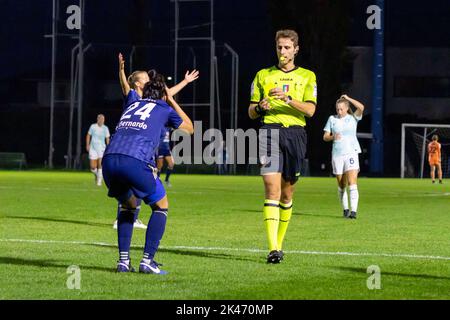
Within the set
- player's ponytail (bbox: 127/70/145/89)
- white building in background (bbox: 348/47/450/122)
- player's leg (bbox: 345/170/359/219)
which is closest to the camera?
player's ponytail (bbox: 127/70/145/89)

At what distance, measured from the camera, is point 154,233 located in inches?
453

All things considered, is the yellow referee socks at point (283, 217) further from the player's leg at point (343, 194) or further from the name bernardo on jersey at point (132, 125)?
the player's leg at point (343, 194)

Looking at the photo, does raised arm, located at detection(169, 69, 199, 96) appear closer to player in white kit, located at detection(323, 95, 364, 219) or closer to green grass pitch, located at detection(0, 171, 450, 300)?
green grass pitch, located at detection(0, 171, 450, 300)

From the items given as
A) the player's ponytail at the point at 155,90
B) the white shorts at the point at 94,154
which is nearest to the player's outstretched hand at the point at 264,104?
the player's ponytail at the point at 155,90

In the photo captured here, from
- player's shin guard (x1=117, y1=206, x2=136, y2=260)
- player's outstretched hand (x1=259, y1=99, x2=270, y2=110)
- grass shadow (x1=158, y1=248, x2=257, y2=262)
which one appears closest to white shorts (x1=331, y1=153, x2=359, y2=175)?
grass shadow (x1=158, y1=248, x2=257, y2=262)

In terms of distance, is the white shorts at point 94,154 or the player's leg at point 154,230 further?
the white shorts at point 94,154

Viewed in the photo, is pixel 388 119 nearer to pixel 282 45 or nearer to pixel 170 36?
pixel 170 36

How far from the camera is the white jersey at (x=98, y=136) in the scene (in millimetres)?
35281

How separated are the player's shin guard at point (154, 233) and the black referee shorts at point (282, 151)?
1.70 m

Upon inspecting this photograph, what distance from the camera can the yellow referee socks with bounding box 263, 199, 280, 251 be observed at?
41.9 feet

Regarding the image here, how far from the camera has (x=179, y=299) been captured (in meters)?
9.52

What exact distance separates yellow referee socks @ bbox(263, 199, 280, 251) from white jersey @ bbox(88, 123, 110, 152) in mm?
22684

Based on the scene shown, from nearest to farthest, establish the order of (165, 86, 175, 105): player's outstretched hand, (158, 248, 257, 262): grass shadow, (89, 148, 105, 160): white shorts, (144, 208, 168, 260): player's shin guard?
(144, 208, 168, 260): player's shin guard → (165, 86, 175, 105): player's outstretched hand → (158, 248, 257, 262): grass shadow → (89, 148, 105, 160): white shorts

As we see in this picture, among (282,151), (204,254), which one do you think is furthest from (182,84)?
(204,254)
